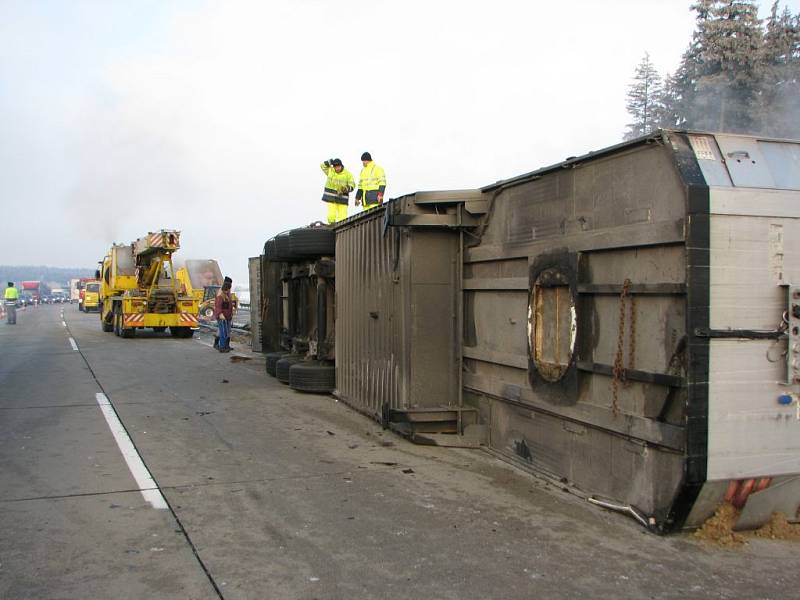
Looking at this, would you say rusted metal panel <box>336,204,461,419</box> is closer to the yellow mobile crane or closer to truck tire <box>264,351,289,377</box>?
truck tire <box>264,351,289,377</box>

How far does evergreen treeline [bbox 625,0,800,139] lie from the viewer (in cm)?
2242

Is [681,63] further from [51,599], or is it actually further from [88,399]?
[51,599]

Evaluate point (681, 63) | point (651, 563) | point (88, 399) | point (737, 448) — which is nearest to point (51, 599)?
point (651, 563)

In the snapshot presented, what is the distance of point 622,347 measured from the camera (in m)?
5.18

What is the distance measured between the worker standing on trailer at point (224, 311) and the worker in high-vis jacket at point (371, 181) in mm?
7304

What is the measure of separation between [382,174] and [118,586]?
27.8 ft

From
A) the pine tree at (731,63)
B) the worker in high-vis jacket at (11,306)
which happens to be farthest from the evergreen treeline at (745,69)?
the worker in high-vis jacket at (11,306)

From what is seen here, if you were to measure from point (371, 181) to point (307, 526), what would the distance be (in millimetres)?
7469

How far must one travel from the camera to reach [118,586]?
402cm

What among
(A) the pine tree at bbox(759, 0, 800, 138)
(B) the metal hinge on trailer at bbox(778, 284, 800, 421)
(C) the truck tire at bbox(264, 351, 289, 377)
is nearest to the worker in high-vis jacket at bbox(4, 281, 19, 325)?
(C) the truck tire at bbox(264, 351, 289, 377)

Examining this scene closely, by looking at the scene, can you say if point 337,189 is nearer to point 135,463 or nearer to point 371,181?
point 371,181

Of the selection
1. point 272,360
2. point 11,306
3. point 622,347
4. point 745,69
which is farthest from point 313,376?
point 11,306

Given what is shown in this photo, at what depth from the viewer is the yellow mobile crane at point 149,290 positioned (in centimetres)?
2367

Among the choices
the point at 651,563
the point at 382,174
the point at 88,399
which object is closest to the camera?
the point at 651,563
